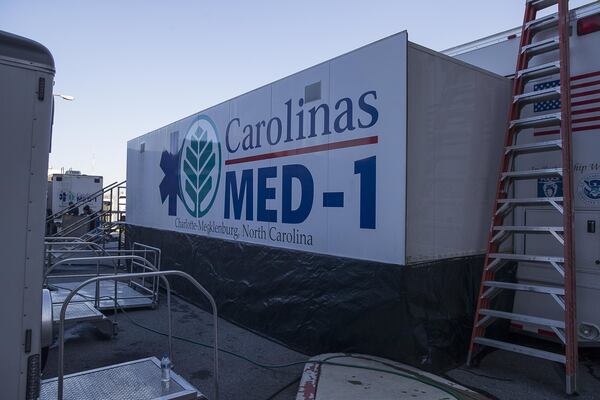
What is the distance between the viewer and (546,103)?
453 centimetres

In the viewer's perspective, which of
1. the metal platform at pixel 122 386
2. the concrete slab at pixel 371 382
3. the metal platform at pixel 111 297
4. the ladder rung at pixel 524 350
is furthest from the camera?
the metal platform at pixel 111 297

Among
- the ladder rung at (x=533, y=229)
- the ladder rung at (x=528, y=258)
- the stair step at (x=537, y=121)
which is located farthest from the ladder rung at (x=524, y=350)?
the stair step at (x=537, y=121)

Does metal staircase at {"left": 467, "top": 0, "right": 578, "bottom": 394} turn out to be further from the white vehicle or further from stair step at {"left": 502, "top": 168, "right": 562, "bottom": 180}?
the white vehicle

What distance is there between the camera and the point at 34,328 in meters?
2.33

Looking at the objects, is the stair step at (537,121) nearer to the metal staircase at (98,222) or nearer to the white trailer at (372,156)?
the white trailer at (372,156)

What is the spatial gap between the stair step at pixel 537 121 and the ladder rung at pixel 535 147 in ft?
0.63

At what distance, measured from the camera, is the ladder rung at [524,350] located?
3.60m

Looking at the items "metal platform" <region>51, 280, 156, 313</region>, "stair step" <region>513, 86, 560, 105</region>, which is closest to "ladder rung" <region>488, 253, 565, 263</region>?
"stair step" <region>513, 86, 560, 105</region>

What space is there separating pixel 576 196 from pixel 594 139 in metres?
0.55

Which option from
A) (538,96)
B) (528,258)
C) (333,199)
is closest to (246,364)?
(333,199)

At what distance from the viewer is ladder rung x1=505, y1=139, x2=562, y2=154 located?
13.3 feet

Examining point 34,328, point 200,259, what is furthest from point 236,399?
point 200,259

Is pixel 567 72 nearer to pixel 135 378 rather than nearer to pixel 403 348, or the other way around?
pixel 403 348

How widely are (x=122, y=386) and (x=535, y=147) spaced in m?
4.11
